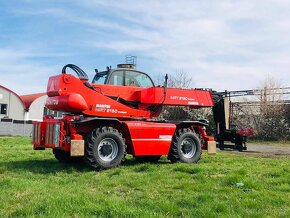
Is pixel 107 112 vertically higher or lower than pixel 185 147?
higher

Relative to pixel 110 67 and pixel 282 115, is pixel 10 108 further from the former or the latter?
pixel 110 67

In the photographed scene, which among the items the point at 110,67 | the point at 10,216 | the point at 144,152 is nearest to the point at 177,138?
the point at 144,152

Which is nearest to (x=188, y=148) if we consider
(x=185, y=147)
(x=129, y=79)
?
(x=185, y=147)

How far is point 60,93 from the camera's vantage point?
446 inches

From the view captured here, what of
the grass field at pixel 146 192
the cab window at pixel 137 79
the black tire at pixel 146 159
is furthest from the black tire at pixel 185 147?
the cab window at pixel 137 79

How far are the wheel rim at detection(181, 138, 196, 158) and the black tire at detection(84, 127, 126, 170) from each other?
227 centimetres

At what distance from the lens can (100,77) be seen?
13.0 meters

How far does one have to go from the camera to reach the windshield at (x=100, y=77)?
1265cm

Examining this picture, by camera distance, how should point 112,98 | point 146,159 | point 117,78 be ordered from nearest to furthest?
point 112,98, point 117,78, point 146,159

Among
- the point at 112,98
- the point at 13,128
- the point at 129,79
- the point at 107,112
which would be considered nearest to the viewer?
the point at 107,112

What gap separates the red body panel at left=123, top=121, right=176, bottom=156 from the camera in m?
11.7

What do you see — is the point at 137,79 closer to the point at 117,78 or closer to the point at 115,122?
the point at 117,78

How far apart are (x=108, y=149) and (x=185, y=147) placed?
2.77 metres

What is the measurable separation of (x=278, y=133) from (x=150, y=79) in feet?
64.0
